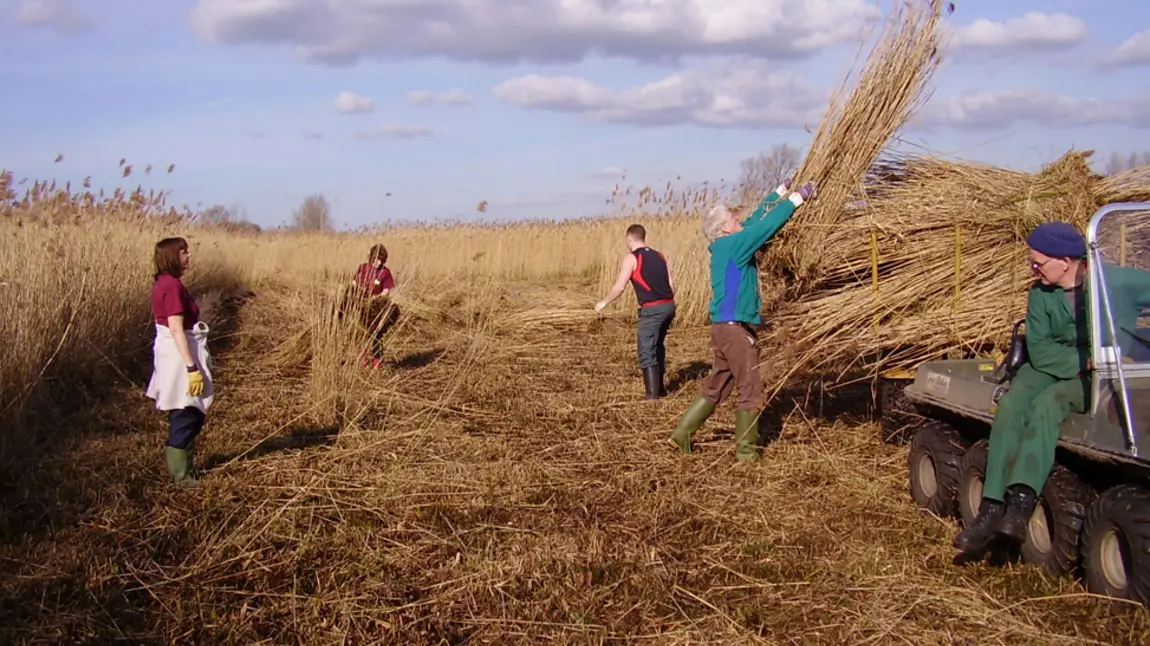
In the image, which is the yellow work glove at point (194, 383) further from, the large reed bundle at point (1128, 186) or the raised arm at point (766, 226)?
the large reed bundle at point (1128, 186)

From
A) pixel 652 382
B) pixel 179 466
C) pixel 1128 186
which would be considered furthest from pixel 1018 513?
pixel 652 382

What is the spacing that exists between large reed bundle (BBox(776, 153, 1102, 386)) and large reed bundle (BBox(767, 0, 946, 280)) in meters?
0.15

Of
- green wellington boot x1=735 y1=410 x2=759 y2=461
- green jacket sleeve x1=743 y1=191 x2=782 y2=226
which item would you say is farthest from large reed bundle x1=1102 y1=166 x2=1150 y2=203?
green wellington boot x1=735 y1=410 x2=759 y2=461

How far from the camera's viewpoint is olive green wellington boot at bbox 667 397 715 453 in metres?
6.90

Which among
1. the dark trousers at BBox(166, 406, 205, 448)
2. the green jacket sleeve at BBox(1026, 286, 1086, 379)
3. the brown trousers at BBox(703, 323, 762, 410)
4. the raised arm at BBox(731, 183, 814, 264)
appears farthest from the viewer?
the brown trousers at BBox(703, 323, 762, 410)

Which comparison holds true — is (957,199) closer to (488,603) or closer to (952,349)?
(952,349)

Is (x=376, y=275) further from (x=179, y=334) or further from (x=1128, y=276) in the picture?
(x=1128, y=276)

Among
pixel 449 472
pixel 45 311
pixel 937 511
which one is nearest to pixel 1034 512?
pixel 937 511

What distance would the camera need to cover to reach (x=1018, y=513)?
4.48m

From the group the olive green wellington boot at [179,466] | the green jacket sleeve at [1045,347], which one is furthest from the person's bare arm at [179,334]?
the green jacket sleeve at [1045,347]

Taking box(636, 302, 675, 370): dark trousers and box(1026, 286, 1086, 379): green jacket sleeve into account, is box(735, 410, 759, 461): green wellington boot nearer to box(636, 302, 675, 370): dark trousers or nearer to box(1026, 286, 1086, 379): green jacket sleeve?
box(1026, 286, 1086, 379): green jacket sleeve

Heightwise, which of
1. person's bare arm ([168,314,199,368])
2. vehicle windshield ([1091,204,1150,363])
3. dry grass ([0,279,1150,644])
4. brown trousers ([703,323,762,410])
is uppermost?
vehicle windshield ([1091,204,1150,363])

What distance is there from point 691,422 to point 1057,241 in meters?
2.84

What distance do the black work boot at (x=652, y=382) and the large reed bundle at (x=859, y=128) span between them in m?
2.78
